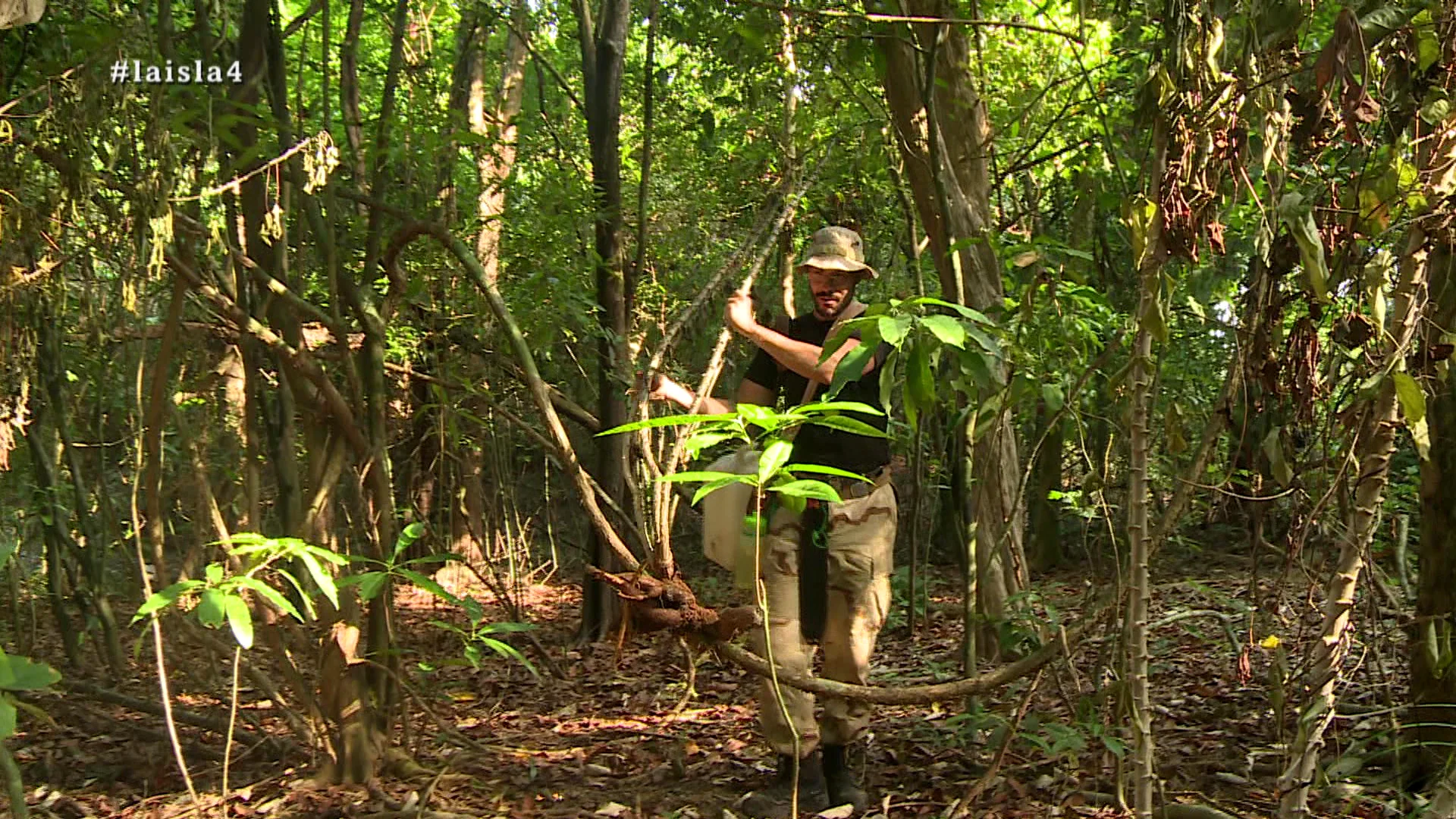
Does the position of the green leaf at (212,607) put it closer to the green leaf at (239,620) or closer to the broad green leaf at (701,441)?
the green leaf at (239,620)

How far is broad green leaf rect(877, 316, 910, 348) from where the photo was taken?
2.19 meters

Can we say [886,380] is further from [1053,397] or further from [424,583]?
[424,583]

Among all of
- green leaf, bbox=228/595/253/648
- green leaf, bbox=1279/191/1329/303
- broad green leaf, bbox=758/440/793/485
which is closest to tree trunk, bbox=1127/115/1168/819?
green leaf, bbox=1279/191/1329/303

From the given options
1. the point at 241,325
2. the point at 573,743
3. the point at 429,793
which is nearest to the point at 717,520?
the point at 429,793

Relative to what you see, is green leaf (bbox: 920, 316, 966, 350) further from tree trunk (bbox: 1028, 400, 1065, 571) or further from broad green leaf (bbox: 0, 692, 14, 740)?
tree trunk (bbox: 1028, 400, 1065, 571)

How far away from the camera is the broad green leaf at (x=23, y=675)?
1.60m

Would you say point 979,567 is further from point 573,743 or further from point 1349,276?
point 1349,276

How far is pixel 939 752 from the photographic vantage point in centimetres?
409

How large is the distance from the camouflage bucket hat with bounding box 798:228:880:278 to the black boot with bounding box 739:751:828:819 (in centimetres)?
154

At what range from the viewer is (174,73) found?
3328 mm

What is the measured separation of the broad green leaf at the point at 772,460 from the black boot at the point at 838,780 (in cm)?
189

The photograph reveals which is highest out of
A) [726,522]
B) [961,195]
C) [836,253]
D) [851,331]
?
[961,195]

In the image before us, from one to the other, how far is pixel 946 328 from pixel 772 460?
450 mm

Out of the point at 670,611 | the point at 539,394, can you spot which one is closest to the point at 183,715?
the point at 539,394
